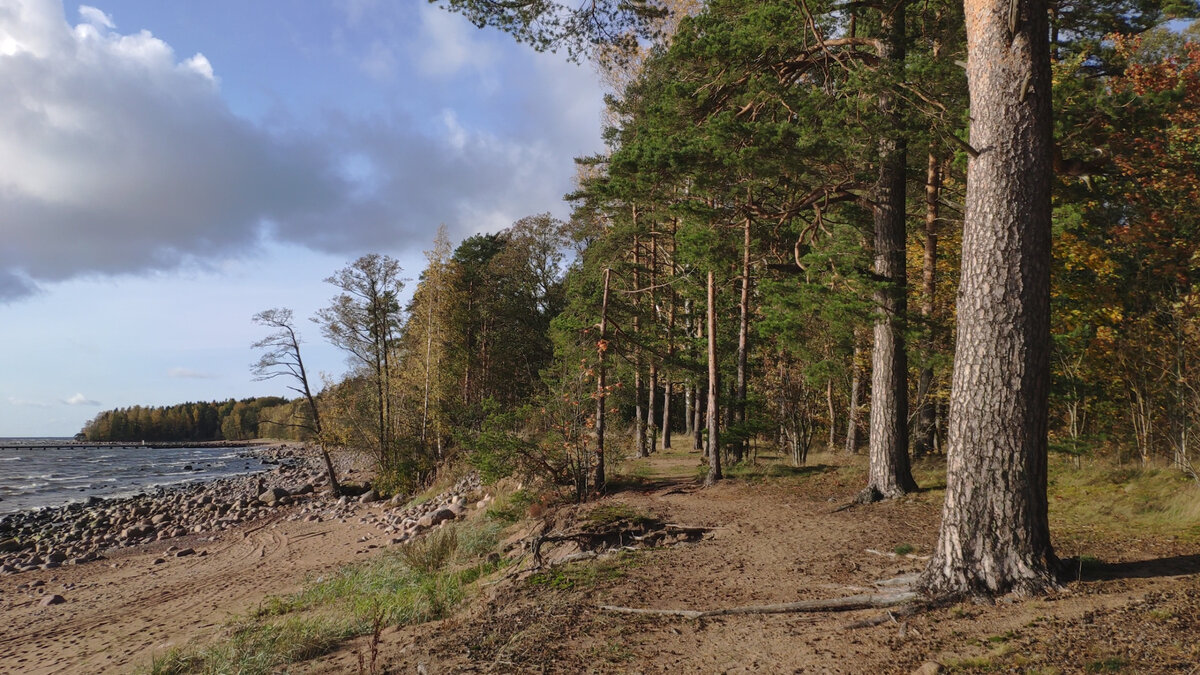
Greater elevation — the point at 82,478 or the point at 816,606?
the point at 816,606

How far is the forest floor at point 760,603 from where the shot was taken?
3.58 metres

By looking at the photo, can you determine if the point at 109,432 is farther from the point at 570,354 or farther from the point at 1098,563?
the point at 1098,563

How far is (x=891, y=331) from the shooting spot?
28.3 ft

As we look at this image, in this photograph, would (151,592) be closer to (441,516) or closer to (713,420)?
(441,516)

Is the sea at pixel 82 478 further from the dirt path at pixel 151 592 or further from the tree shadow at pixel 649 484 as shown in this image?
the tree shadow at pixel 649 484

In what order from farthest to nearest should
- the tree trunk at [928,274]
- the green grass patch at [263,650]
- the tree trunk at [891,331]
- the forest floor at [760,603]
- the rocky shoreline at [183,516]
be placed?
the rocky shoreline at [183,516] → the tree trunk at [928,274] → the tree trunk at [891,331] → the green grass patch at [263,650] → the forest floor at [760,603]

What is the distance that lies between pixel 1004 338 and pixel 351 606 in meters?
7.33

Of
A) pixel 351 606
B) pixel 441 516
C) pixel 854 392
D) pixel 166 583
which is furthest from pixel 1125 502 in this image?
pixel 166 583

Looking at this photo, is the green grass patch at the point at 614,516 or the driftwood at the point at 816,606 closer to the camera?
the driftwood at the point at 816,606

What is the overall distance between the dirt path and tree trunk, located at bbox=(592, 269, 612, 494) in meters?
5.35

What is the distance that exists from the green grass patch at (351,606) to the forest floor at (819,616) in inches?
15.5

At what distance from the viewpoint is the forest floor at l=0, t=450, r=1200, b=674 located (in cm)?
358

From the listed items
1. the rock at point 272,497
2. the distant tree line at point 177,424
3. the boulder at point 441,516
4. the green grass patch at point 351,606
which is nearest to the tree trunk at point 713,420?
the green grass patch at point 351,606

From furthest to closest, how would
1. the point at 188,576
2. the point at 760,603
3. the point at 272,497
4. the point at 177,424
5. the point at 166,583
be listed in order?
the point at 177,424
the point at 272,497
the point at 188,576
the point at 166,583
the point at 760,603
